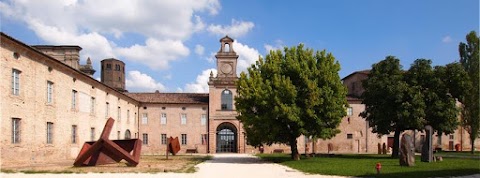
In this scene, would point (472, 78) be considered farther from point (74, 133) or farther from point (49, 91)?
point (49, 91)

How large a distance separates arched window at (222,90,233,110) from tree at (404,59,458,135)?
22347mm

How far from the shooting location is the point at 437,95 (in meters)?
34.1

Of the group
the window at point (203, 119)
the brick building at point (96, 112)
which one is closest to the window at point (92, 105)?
the brick building at point (96, 112)

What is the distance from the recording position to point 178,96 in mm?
55094

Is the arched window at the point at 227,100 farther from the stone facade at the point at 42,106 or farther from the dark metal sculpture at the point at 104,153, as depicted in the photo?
the dark metal sculpture at the point at 104,153

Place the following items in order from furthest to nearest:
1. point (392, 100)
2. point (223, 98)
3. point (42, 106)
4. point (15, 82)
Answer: point (223, 98) → point (392, 100) → point (42, 106) → point (15, 82)

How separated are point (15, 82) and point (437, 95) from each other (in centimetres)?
2710

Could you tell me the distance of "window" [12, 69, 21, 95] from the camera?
76.3 ft

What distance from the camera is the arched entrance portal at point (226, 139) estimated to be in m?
53.7

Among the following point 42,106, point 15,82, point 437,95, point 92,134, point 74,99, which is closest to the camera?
point 15,82

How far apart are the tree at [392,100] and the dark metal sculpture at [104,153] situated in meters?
19.0

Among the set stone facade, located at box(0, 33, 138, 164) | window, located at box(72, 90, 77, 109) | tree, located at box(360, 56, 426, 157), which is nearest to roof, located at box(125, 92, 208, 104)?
stone facade, located at box(0, 33, 138, 164)

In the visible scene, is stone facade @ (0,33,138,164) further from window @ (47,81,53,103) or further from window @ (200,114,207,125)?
window @ (200,114,207,125)

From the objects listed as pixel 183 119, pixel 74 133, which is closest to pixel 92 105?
pixel 74 133
